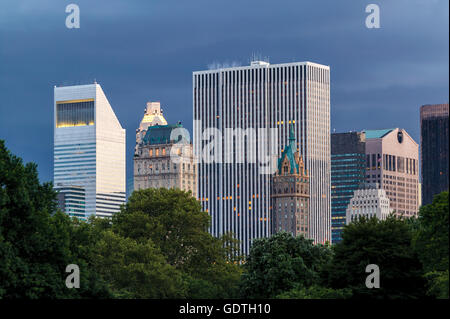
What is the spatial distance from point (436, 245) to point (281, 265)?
Result: 18.6 m

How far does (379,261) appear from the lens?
7938cm

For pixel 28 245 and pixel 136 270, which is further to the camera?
pixel 136 270

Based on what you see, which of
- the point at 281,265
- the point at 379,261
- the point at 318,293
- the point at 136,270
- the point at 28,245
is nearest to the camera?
the point at 28,245

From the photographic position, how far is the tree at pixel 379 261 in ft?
258

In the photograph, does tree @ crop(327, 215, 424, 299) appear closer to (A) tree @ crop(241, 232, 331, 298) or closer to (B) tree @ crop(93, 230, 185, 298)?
(A) tree @ crop(241, 232, 331, 298)

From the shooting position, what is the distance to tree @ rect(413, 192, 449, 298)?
7012 centimetres

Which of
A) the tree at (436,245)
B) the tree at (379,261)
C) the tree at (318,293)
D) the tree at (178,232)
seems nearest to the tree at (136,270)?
the tree at (178,232)

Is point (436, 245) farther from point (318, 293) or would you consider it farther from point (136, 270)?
point (136, 270)

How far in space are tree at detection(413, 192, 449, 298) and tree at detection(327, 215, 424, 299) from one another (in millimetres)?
1276

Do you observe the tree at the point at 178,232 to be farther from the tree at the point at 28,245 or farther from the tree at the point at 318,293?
the tree at the point at 28,245

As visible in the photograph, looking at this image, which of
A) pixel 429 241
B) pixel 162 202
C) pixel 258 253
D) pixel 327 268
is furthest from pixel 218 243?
pixel 429 241

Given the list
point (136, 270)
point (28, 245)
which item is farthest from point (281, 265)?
point (28, 245)

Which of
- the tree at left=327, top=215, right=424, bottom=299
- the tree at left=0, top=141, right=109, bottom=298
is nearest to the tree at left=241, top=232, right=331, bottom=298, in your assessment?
the tree at left=327, top=215, right=424, bottom=299
